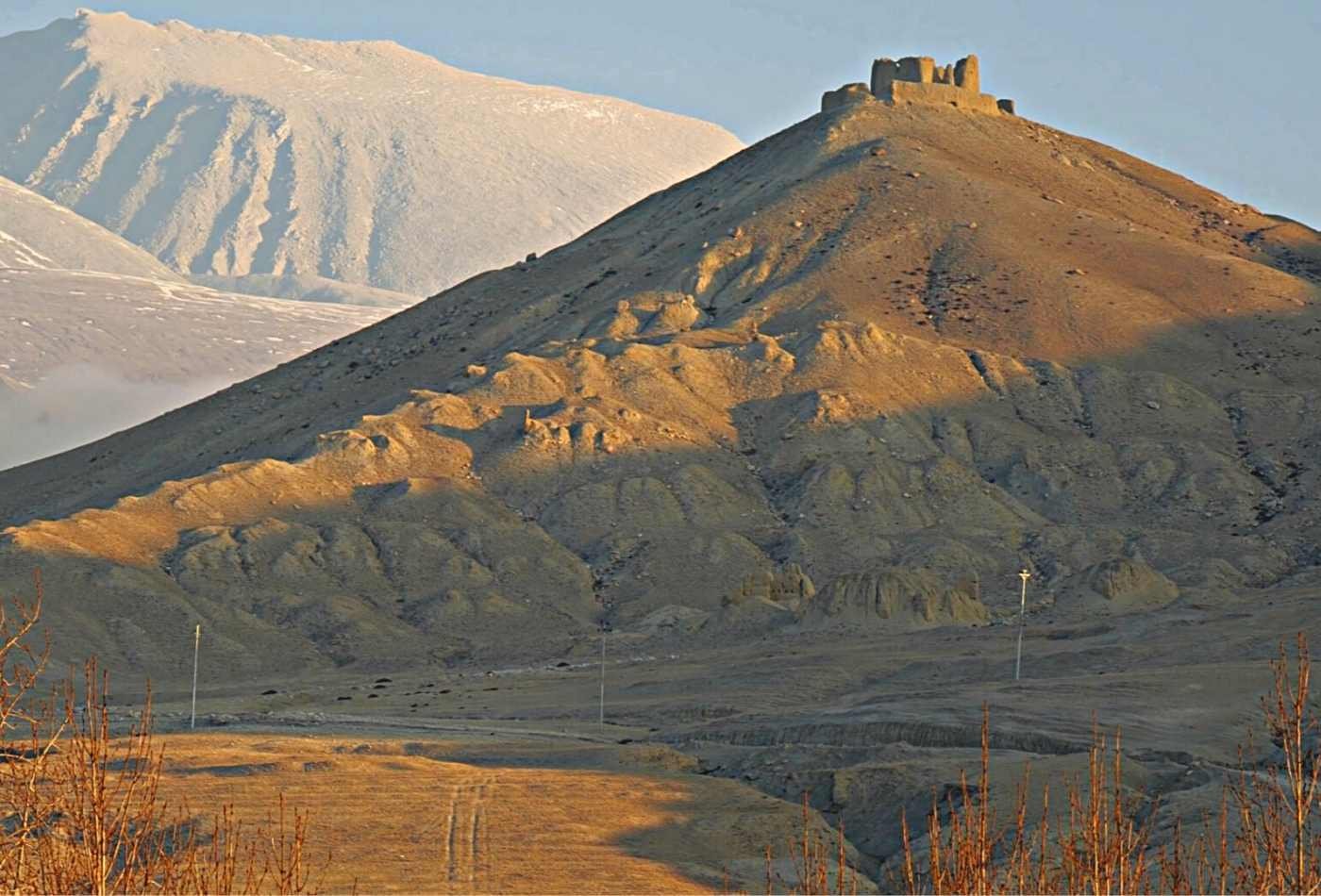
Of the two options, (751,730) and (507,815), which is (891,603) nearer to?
(751,730)

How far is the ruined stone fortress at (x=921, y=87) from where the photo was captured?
19200cm

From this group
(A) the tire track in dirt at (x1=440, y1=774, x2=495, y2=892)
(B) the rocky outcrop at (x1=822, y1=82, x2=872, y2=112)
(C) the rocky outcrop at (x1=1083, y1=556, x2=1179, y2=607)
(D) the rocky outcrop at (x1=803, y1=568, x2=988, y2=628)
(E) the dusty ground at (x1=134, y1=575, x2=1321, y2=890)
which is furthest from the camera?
(B) the rocky outcrop at (x1=822, y1=82, x2=872, y2=112)

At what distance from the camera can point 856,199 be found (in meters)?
172

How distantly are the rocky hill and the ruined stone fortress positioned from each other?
6.11 metres

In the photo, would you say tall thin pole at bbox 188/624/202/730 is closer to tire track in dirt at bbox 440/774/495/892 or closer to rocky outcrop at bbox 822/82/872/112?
tire track in dirt at bbox 440/774/495/892

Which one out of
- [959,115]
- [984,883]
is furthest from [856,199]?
[984,883]

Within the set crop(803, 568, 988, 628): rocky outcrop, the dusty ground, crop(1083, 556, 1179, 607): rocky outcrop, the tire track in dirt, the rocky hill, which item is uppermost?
the rocky hill

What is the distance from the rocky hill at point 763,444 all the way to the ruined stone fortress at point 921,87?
6.11m

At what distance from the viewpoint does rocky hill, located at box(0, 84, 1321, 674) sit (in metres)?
124

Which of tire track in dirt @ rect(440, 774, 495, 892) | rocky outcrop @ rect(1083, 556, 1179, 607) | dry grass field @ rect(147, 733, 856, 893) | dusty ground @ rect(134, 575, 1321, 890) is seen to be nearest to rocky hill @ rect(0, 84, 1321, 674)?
rocky outcrop @ rect(1083, 556, 1179, 607)

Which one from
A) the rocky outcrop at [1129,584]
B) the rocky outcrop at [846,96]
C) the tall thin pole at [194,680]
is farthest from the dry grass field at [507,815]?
the rocky outcrop at [846,96]

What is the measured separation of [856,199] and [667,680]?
74.3 m

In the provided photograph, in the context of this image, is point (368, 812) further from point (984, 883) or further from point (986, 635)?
point (986, 635)

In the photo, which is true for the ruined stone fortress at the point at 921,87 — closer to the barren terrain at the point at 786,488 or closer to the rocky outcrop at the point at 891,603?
the barren terrain at the point at 786,488
